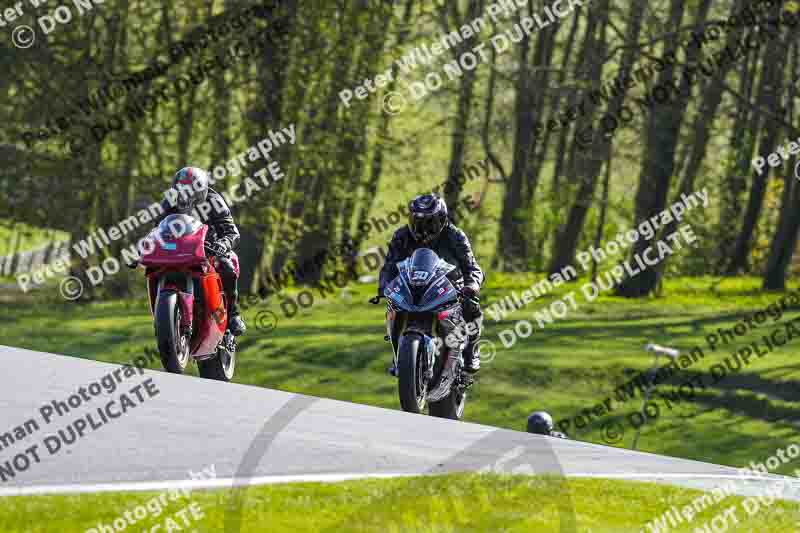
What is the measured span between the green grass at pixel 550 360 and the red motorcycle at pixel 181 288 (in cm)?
1061

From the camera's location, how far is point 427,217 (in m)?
11.5

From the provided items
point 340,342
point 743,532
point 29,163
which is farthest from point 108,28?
point 743,532

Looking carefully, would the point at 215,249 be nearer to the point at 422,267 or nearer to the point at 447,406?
the point at 422,267

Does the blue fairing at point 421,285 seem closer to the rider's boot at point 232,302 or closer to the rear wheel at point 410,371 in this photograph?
the rear wheel at point 410,371

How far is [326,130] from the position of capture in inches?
1247

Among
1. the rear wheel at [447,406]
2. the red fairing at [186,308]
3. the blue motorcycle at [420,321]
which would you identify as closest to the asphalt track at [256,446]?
the blue motorcycle at [420,321]

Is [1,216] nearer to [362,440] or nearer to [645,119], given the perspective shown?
[645,119]

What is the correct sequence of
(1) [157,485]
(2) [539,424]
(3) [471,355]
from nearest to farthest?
(1) [157,485] → (3) [471,355] → (2) [539,424]

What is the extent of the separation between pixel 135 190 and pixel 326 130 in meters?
5.04

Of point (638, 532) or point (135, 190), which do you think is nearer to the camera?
point (638, 532)

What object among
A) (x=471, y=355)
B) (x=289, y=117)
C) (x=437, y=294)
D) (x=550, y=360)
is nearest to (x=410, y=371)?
(x=437, y=294)

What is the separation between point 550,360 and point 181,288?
1574 centimetres

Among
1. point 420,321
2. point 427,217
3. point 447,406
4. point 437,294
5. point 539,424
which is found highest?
point 427,217

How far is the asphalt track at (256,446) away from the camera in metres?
8.98
